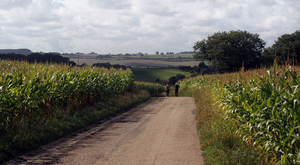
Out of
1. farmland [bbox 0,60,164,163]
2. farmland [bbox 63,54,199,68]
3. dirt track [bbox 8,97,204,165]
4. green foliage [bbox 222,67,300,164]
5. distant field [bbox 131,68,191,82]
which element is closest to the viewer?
green foliage [bbox 222,67,300,164]

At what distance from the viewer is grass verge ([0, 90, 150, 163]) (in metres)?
6.86

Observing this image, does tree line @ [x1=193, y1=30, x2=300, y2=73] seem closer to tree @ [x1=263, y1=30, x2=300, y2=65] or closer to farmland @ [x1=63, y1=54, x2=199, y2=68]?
tree @ [x1=263, y1=30, x2=300, y2=65]

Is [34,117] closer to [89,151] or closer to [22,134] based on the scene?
[22,134]

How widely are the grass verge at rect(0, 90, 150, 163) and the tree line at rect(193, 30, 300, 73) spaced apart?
40190 millimetres

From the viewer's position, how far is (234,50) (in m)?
49.8

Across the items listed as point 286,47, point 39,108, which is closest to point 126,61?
point 286,47

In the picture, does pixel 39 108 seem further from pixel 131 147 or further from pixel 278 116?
pixel 278 116

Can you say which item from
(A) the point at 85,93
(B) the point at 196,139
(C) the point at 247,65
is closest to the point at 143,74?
(C) the point at 247,65

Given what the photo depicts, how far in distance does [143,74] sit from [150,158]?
8188cm

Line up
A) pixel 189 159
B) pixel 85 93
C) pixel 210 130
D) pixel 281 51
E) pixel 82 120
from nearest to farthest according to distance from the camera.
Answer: pixel 189 159 → pixel 210 130 → pixel 82 120 → pixel 85 93 → pixel 281 51

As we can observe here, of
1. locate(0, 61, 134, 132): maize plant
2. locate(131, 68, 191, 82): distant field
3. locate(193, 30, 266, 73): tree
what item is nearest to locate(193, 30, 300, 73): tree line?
locate(193, 30, 266, 73): tree

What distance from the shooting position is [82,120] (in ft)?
36.7

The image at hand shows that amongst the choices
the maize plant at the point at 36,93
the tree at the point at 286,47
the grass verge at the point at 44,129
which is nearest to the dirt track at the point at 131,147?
the grass verge at the point at 44,129

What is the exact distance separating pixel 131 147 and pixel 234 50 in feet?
153
